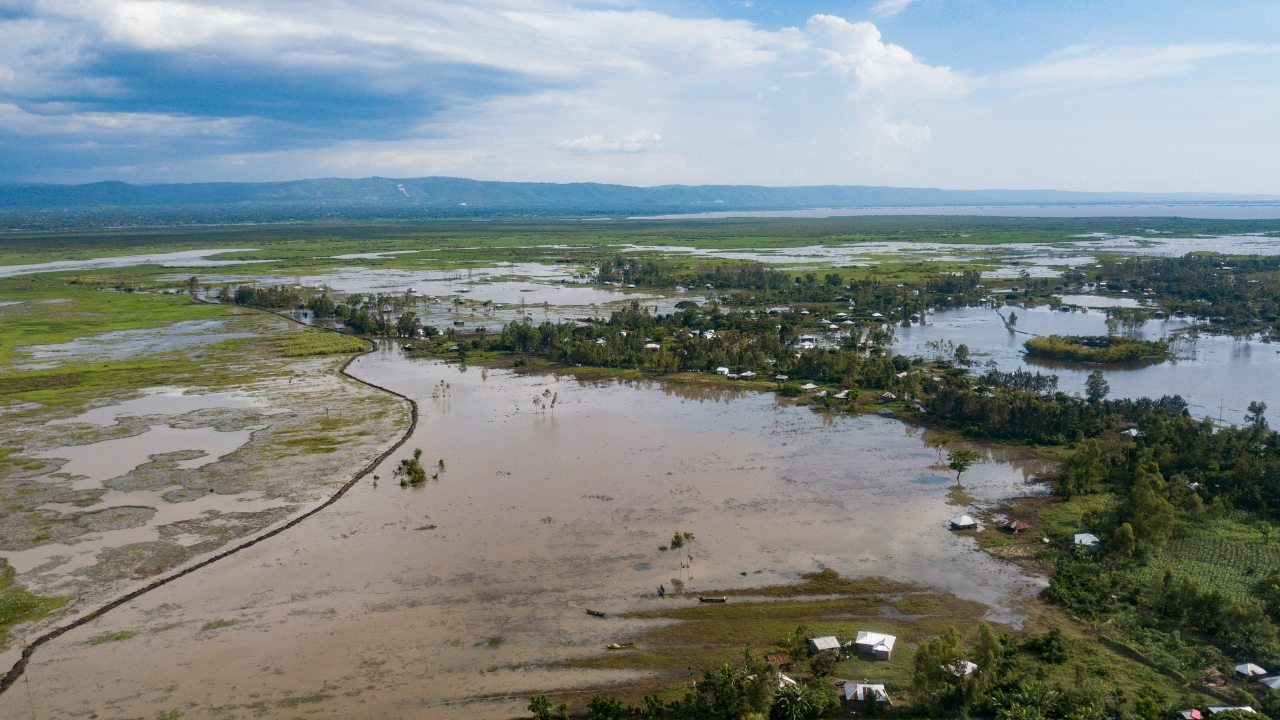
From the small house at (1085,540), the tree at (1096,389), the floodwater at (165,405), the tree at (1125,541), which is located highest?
the tree at (1096,389)

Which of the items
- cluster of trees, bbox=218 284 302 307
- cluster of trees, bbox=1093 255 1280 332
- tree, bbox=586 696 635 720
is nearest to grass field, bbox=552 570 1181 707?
tree, bbox=586 696 635 720

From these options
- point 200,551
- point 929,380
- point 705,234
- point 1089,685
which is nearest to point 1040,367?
point 929,380

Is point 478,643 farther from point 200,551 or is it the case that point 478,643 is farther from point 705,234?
point 705,234

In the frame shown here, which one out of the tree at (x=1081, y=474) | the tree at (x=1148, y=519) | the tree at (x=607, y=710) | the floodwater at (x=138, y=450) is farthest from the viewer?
the floodwater at (x=138, y=450)

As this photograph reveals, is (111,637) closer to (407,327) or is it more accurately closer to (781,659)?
(781,659)

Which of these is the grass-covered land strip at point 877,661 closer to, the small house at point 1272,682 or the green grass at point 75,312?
the small house at point 1272,682

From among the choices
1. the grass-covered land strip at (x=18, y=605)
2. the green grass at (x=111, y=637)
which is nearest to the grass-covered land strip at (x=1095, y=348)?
the green grass at (x=111, y=637)
